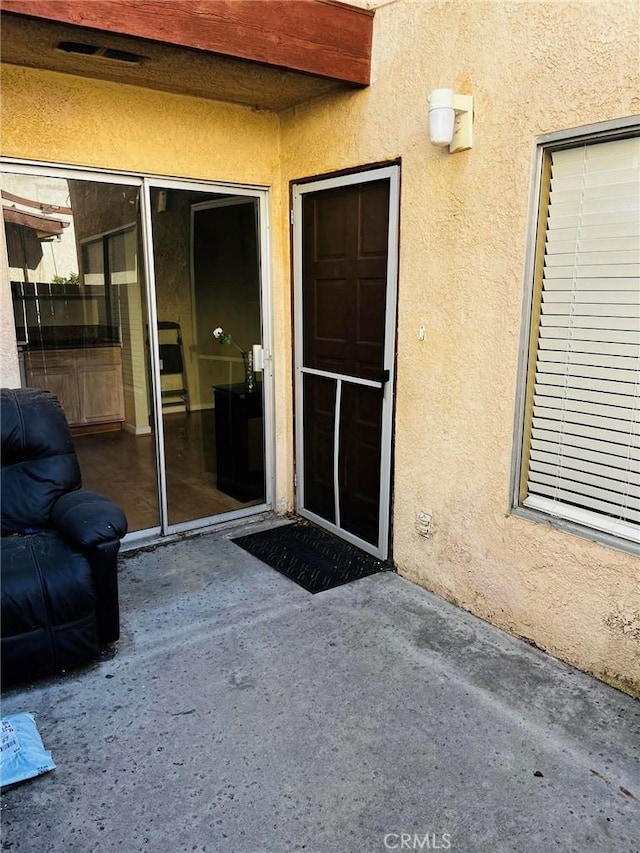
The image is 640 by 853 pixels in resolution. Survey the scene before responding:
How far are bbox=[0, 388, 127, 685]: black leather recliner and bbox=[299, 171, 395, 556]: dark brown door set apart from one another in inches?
62.3

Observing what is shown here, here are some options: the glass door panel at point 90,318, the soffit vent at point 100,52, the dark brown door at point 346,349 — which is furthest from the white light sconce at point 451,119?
the glass door panel at point 90,318

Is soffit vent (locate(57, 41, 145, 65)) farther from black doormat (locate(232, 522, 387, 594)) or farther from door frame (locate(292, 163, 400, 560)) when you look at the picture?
black doormat (locate(232, 522, 387, 594))

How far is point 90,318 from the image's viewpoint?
11.4 feet

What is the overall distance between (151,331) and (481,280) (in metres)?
1.99

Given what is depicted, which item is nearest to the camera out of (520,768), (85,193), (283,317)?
(520,768)

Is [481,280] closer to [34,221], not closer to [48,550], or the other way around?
[48,550]

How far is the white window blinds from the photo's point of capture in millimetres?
2273

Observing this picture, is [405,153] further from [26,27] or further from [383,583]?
[383,583]

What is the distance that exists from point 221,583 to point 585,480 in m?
1.98

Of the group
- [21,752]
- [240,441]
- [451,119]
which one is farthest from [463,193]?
[21,752]

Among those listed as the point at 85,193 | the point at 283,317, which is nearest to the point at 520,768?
the point at 283,317

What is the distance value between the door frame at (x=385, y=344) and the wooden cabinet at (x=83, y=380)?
3.90 ft

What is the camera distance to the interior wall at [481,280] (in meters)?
2.35

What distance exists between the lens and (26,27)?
98.0 inches
